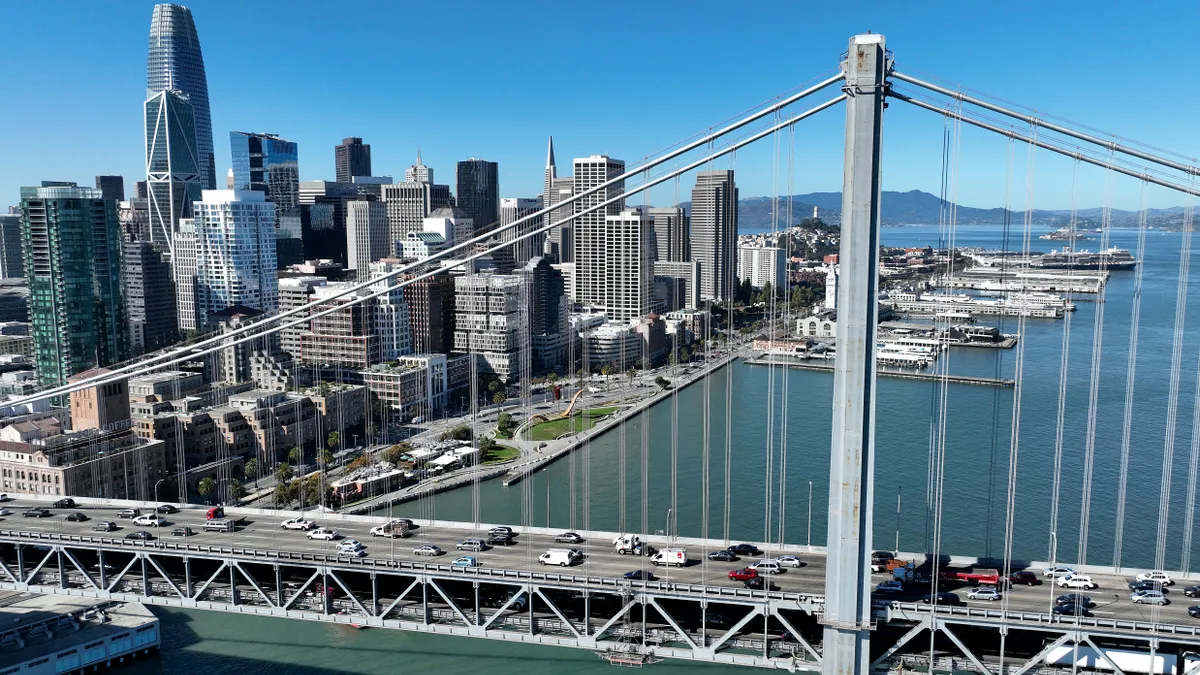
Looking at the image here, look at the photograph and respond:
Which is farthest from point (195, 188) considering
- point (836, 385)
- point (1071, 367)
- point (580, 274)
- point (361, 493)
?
point (836, 385)

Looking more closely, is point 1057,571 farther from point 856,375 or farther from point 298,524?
point 298,524

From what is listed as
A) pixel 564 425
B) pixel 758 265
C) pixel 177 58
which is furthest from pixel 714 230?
pixel 177 58

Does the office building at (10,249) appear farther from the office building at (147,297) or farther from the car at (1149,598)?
the car at (1149,598)

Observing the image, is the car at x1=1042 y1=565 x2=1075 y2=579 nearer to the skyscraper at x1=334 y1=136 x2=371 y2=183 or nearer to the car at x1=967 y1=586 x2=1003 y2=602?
the car at x1=967 y1=586 x2=1003 y2=602

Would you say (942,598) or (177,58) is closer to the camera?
(942,598)

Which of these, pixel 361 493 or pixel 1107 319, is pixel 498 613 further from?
pixel 1107 319
